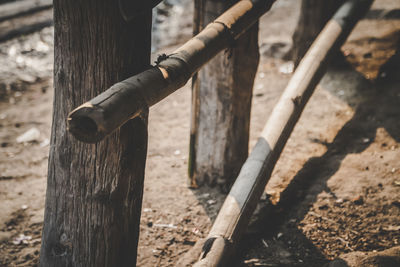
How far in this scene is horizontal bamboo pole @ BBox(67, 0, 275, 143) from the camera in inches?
49.1

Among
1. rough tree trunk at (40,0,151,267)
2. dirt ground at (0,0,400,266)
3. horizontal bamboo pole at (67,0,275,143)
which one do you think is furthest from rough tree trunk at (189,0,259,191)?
rough tree trunk at (40,0,151,267)

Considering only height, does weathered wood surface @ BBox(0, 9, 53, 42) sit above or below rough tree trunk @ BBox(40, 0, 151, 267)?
above

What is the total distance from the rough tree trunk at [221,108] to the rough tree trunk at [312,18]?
6.39 ft

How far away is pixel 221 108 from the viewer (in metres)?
3.01

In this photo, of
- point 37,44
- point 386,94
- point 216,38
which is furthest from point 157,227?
point 37,44

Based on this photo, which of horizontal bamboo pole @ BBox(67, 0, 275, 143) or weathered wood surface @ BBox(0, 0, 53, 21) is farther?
weathered wood surface @ BBox(0, 0, 53, 21)

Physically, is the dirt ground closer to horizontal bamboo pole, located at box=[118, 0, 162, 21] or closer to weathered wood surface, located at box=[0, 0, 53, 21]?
horizontal bamboo pole, located at box=[118, 0, 162, 21]

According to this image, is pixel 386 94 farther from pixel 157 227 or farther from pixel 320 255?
pixel 157 227

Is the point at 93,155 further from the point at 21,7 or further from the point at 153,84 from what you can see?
the point at 21,7

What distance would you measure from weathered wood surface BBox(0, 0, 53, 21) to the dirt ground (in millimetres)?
3512

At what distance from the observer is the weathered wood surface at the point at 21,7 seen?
834 centimetres

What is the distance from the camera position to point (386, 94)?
4.29 metres

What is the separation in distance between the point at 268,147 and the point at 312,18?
9.51ft

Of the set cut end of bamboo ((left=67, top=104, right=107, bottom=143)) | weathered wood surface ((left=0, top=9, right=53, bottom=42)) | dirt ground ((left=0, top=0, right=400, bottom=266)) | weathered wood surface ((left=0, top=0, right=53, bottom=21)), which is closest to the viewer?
cut end of bamboo ((left=67, top=104, right=107, bottom=143))
